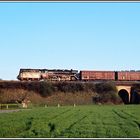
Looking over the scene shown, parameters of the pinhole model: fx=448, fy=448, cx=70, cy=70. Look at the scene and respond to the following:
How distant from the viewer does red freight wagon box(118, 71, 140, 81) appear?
336ft

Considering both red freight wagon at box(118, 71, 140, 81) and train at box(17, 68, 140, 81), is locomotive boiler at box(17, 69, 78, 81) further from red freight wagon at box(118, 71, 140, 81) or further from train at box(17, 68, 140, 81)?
red freight wagon at box(118, 71, 140, 81)

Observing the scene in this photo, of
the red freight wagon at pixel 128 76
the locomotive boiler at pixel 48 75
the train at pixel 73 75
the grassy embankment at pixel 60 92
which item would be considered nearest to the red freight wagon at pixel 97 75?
the train at pixel 73 75

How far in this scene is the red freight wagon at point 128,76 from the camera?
102375 mm

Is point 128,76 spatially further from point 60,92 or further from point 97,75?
point 60,92

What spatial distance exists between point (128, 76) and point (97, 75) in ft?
23.4

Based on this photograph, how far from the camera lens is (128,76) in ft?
337

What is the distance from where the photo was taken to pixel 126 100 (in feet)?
331

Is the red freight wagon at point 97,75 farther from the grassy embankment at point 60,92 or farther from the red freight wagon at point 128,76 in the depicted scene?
the grassy embankment at point 60,92

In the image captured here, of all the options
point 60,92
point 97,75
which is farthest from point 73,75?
point 60,92

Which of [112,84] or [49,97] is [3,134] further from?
[112,84]

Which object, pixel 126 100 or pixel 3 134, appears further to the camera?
pixel 126 100

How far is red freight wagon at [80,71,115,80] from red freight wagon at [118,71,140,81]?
5.77 ft

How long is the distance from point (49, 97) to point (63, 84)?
211 inches

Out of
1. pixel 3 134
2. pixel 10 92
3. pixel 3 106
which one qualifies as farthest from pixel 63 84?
pixel 3 134
